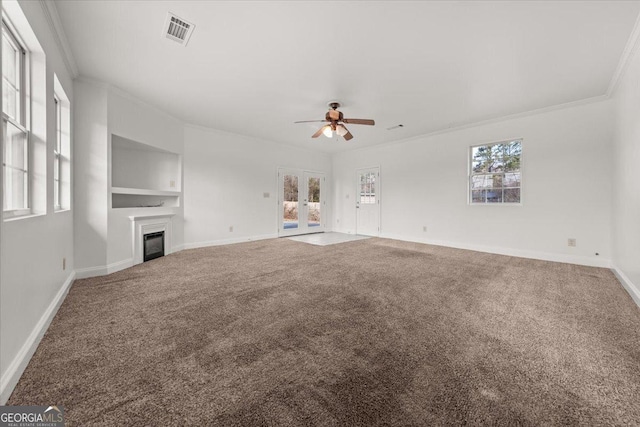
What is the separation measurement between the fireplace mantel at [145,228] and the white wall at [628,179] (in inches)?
249

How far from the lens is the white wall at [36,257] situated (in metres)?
1.43

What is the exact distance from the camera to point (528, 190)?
4773mm

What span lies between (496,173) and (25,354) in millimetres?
6705

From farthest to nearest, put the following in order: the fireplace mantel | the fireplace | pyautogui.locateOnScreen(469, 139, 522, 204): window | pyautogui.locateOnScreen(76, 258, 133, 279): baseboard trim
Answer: pyautogui.locateOnScreen(469, 139, 522, 204): window → the fireplace → the fireplace mantel → pyautogui.locateOnScreen(76, 258, 133, 279): baseboard trim

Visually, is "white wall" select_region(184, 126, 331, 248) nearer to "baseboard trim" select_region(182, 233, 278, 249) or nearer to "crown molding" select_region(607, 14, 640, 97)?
"baseboard trim" select_region(182, 233, 278, 249)

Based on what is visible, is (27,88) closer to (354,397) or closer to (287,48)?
(287,48)

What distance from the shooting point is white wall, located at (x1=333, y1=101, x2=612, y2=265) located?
13.6 feet

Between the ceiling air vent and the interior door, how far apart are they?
223 inches

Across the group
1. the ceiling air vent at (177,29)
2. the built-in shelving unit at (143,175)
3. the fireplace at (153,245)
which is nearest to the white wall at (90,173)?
the built-in shelving unit at (143,175)

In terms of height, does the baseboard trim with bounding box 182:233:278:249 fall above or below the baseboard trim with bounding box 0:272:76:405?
above

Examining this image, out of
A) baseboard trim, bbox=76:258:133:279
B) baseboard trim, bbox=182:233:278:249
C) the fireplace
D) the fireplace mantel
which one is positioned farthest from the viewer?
baseboard trim, bbox=182:233:278:249

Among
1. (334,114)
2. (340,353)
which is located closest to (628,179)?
(334,114)

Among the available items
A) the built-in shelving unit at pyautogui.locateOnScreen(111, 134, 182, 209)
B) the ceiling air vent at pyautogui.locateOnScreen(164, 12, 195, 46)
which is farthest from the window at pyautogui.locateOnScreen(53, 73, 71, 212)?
the ceiling air vent at pyautogui.locateOnScreen(164, 12, 195, 46)

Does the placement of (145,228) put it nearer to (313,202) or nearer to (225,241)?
(225,241)
